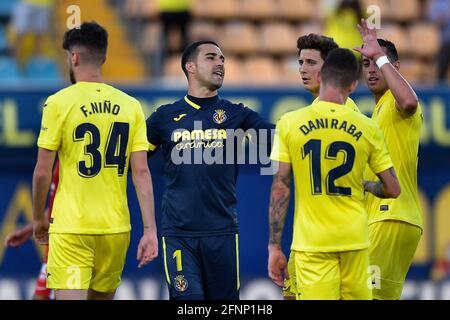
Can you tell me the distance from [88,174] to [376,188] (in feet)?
6.51

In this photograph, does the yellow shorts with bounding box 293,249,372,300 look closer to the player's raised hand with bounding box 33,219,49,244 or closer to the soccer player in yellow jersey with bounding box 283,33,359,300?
the soccer player in yellow jersey with bounding box 283,33,359,300

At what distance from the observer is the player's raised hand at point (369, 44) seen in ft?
25.9

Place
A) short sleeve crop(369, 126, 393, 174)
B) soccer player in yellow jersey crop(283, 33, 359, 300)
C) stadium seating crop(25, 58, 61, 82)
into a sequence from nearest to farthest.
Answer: short sleeve crop(369, 126, 393, 174)
soccer player in yellow jersey crop(283, 33, 359, 300)
stadium seating crop(25, 58, 61, 82)

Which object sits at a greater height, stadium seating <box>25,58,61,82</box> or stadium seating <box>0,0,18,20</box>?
stadium seating <box>0,0,18,20</box>

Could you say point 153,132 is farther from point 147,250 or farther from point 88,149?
point 147,250

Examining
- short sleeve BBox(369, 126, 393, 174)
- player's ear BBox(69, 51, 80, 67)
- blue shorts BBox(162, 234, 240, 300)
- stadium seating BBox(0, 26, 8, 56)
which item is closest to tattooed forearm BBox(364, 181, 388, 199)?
short sleeve BBox(369, 126, 393, 174)

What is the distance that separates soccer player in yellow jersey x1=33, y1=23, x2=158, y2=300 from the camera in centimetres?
770

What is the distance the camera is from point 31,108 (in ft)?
38.3

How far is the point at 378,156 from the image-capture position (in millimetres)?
7309

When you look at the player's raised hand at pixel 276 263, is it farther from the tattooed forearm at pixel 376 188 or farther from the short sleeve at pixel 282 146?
the tattooed forearm at pixel 376 188

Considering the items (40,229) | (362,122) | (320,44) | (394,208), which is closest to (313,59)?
(320,44)

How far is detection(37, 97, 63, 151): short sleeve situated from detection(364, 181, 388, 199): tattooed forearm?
213 cm

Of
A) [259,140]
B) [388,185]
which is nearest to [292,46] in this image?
[259,140]

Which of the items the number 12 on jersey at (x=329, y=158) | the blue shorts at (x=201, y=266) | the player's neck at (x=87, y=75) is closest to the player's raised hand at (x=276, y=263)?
the number 12 on jersey at (x=329, y=158)
